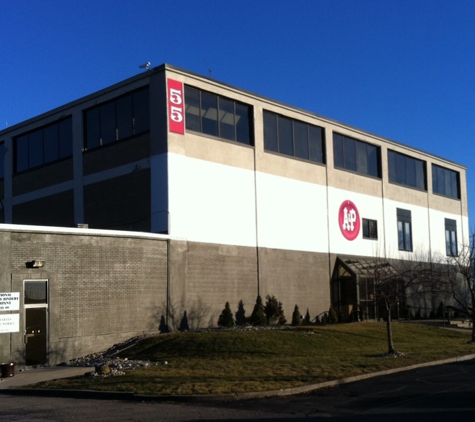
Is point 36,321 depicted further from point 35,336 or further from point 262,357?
point 262,357

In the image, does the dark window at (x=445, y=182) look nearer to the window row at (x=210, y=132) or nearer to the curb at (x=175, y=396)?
the window row at (x=210, y=132)

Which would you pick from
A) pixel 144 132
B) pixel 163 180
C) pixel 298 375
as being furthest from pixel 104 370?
pixel 144 132

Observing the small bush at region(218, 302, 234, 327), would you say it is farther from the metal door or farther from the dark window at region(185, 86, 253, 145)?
the metal door

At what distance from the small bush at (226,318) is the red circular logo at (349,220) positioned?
12.5 metres

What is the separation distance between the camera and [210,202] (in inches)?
1325

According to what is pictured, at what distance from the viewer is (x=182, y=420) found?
12.9 metres

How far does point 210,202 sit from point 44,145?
1213cm

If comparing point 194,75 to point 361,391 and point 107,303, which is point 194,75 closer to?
point 107,303

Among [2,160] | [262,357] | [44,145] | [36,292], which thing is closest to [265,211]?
→ [44,145]

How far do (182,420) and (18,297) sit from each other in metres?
13.8

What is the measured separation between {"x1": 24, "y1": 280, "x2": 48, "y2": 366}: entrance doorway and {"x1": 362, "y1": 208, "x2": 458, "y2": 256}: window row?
79.9 feet

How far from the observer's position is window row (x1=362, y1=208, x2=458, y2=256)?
4497 centimetres

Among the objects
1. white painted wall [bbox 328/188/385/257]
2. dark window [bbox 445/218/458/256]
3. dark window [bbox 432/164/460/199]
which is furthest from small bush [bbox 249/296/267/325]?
dark window [bbox 445/218/458/256]

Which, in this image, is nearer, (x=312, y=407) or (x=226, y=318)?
(x=312, y=407)
